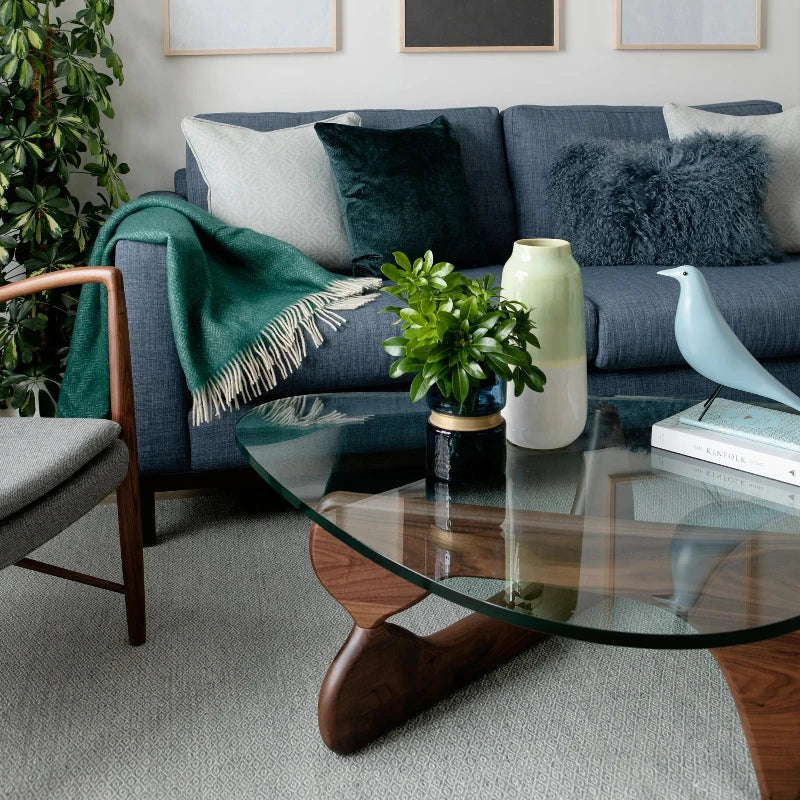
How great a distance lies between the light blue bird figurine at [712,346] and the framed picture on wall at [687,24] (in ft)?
6.34

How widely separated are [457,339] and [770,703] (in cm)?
61

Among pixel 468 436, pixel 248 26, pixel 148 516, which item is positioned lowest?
pixel 148 516

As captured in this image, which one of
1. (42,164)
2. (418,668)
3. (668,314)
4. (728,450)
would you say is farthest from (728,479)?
(42,164)

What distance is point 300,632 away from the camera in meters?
1.65

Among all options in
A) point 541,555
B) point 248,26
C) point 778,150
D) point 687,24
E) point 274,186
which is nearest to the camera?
point 541,555

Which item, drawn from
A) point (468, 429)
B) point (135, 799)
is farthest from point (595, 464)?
point (135, 799)

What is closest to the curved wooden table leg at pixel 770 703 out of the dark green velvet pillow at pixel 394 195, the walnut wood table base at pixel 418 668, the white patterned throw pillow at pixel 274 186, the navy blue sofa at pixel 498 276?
the walnut wood table base at pixel 418 668

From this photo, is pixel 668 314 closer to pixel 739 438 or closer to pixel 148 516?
pixel 739 438

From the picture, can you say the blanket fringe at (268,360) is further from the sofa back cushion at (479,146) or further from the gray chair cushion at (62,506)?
the sofa back cushion at (479,146)

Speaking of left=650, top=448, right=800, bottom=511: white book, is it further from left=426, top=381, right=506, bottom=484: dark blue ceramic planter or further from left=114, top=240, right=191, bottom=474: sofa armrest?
left=114, top=240, right=191, bottom=474: sofa armrest

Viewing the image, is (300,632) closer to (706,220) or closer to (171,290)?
(171,290)

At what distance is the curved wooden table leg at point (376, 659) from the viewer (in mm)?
1260

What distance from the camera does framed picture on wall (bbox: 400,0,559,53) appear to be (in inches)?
114

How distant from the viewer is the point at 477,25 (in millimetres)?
2930
